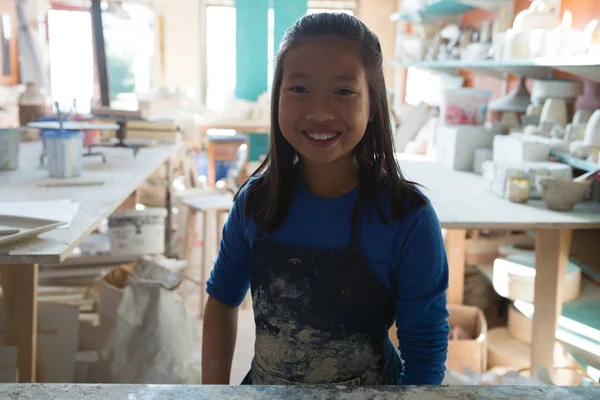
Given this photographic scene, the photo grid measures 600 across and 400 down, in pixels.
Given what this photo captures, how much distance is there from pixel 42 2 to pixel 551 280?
5577 mm

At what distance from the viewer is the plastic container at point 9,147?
7.16 feet

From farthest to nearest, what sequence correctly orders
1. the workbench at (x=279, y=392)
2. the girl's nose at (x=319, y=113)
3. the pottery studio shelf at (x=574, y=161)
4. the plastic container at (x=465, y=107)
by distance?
the plastic container at (x=465, y=107) < the pottery studio shelf at (x=574, y=161) < the girl's nose at (x=319, y=113) < the workbench at (x=279, y=392)

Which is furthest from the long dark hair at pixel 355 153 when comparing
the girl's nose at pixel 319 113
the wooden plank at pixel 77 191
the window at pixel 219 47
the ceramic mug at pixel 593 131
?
the window at pixel 219 47

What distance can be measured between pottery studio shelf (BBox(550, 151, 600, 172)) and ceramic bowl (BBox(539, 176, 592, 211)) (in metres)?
0.07

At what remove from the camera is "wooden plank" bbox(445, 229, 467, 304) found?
8.93 ft

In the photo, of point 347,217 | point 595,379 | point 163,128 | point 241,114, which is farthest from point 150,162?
point 241,114

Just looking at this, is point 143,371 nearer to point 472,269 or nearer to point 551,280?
point 551,280

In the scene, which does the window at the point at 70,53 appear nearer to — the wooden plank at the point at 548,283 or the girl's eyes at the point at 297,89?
the wooden plank at the point at 548,283

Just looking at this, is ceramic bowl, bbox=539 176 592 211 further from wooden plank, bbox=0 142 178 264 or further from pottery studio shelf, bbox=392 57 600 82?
wooden plank, bbox=0 142 178 264

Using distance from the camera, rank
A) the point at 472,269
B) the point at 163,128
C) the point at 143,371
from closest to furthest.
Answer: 1. the point at 143,371
2. the point at 472,269
3. the point at 163,128

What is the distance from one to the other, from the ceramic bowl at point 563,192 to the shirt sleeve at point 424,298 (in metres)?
1.03

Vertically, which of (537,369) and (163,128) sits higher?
(163,128)

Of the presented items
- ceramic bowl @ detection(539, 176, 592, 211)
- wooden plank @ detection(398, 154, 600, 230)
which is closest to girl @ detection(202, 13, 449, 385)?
wooden plank @ detection(398, 154, 600, 230)

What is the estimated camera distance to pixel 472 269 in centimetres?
305
